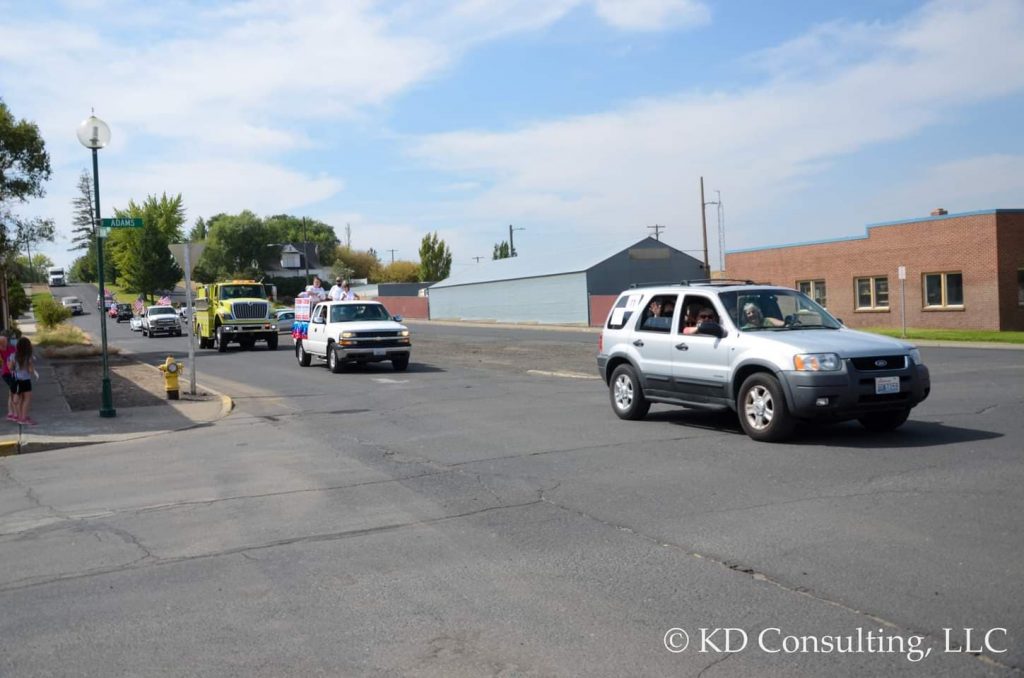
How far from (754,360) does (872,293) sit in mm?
35610

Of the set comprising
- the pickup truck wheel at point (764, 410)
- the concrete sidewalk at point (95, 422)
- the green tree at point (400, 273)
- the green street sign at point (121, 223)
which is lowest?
the concrete sidewalk at point (95, 422)

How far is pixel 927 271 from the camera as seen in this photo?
40.8 meters

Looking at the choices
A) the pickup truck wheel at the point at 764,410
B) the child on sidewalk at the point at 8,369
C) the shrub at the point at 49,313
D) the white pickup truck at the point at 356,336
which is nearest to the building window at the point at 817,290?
the white pickup truck at the point at 356,336

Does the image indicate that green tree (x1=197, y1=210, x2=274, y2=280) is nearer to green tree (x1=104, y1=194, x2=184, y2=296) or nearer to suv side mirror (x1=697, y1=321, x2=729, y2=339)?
green tree (x1=104, y1=194, x2=184, y2=296)

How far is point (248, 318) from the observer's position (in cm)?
3569

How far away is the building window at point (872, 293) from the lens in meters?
43.1

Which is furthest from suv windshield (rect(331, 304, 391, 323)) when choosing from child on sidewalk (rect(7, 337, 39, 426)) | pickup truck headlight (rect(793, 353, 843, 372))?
pickup truck headlight (rect(793, 353, 843, 372))

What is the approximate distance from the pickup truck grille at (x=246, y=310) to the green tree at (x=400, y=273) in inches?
3311

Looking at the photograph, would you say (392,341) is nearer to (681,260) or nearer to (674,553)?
(674,553)

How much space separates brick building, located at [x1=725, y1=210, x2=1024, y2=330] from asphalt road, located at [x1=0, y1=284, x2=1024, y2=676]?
2866 cm

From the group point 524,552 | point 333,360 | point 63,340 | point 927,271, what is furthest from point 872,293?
point 524,552

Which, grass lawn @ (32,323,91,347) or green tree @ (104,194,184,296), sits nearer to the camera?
grass lawn @ (32,323,91,347)

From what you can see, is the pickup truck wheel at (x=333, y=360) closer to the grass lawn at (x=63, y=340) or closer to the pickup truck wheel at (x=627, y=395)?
the pickup truck wheel at (x=627, y=395)

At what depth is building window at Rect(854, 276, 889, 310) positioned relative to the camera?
43.1 meters
